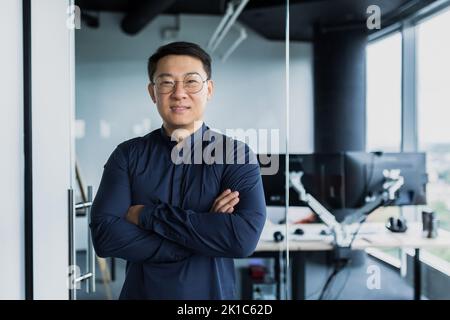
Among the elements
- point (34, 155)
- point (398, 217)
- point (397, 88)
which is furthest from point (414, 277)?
point (34, 155)

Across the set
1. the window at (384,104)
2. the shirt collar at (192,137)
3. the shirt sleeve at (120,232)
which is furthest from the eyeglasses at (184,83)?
the window at (384,104)

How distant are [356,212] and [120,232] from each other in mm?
1748

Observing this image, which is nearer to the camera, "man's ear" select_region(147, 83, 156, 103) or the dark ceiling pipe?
"man's ear" select_region(147, 83, 156, 103)

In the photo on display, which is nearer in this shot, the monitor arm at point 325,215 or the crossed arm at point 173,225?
the crossed arm at point 173,225

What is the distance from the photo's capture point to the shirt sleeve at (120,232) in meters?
1.32

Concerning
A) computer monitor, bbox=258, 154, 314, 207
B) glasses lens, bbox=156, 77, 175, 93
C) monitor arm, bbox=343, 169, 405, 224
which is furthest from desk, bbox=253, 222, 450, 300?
glasses lens, bbox=156, 77, 175, 93

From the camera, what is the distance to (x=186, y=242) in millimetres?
1309

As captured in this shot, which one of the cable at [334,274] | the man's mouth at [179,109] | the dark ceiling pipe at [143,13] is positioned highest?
the dark ceiling pipe at [143,13]

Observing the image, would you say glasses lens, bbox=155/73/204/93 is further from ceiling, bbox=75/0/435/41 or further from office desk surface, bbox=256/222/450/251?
ceiling, bbox=75/0/435/41

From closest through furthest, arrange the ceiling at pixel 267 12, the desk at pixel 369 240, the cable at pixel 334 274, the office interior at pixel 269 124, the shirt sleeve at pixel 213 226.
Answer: the shirt sleeve at pixel 213 226, the office interior at pixel 269 124, the desk at pixel 369 240, the cable at pixel 334 274, the ceiling at pixel 267 12

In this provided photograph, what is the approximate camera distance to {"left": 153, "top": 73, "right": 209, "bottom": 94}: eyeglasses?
4.57 ft

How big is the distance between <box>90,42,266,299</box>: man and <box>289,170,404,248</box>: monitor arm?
1153mm

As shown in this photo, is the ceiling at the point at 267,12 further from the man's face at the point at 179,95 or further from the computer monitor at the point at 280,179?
the man's face at the point at 179,95

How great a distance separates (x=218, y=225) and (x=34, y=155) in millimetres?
759
